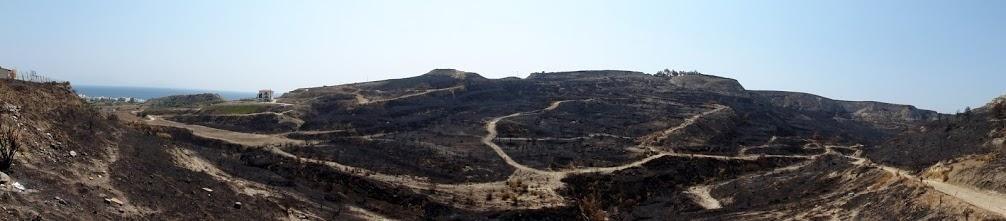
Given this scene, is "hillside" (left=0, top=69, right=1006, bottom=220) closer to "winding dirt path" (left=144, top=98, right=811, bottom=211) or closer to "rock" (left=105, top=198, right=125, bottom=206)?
"rock" (left=105, top=198, right=125, bottom=206)

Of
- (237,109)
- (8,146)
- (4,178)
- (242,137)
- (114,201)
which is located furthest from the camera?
(237,109)

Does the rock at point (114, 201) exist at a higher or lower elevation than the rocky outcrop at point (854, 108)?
lower

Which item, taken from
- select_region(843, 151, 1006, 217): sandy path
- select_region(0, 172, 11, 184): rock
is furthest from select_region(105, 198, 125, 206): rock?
select_region(843, 151, 1006, 217): sandy path

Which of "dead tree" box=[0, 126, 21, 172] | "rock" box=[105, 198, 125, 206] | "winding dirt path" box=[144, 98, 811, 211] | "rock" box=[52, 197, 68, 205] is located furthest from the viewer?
"winding dirt path" box=[144, 98, 811, 211]

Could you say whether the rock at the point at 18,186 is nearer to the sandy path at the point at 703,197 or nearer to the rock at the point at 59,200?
the rock at the point at 59,200

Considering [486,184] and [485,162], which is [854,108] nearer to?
[485,162]

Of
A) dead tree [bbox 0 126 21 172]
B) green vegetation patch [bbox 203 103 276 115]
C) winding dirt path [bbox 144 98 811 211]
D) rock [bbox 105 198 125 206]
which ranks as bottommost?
winding dirt path [bbox 144 98 811 211]

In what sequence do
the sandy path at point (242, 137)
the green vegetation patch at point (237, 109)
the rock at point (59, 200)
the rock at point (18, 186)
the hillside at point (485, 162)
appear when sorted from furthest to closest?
the green vegetation patch at point (237, 109), the sandy path at point (242, 137), the hillside at point (485, 162), the rock at point (59, 200), the rock at point (18, 186)

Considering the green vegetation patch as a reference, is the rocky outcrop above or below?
above

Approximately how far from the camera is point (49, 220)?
17.5m

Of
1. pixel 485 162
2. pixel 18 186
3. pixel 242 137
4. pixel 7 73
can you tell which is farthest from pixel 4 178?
pixel 242 137

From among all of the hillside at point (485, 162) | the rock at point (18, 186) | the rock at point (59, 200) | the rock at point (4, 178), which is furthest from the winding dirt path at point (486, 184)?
the rock at point (4, 178)

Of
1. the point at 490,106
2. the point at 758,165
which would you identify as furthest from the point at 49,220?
the point at 490,106

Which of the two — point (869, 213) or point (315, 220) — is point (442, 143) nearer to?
point (315, 220)
